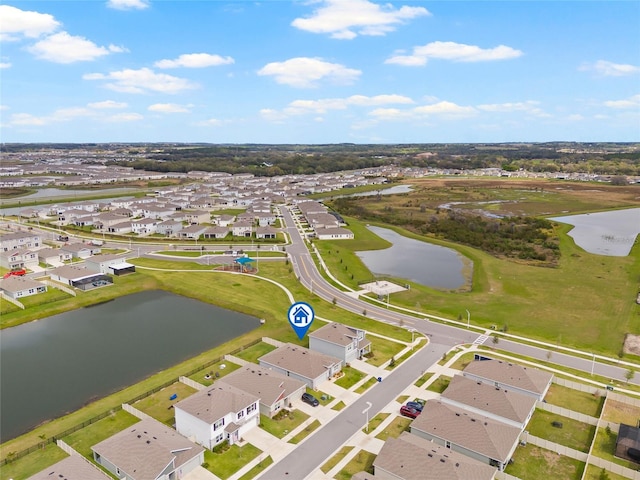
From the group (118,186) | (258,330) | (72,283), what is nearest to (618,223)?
(258,330)

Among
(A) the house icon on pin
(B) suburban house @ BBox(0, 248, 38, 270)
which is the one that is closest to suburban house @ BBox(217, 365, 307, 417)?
(A) the house icon on pin

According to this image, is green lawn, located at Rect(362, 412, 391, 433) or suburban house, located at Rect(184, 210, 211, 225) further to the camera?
suburban house, located at Rect(184, 210, 211, 225)

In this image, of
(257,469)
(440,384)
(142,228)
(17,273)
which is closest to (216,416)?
(257,469)

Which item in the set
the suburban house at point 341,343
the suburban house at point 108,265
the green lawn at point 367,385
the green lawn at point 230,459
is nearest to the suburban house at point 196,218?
the suburban house at point 108,265

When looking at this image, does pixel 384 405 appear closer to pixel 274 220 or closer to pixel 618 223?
pixel 274 220

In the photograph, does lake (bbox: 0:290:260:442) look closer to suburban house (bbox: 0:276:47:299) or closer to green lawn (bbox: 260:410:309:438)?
suburban house (bbox: 0:276:47:299)

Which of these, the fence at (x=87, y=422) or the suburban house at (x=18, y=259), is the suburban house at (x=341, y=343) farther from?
the suburban house at (x=18, y=259)
